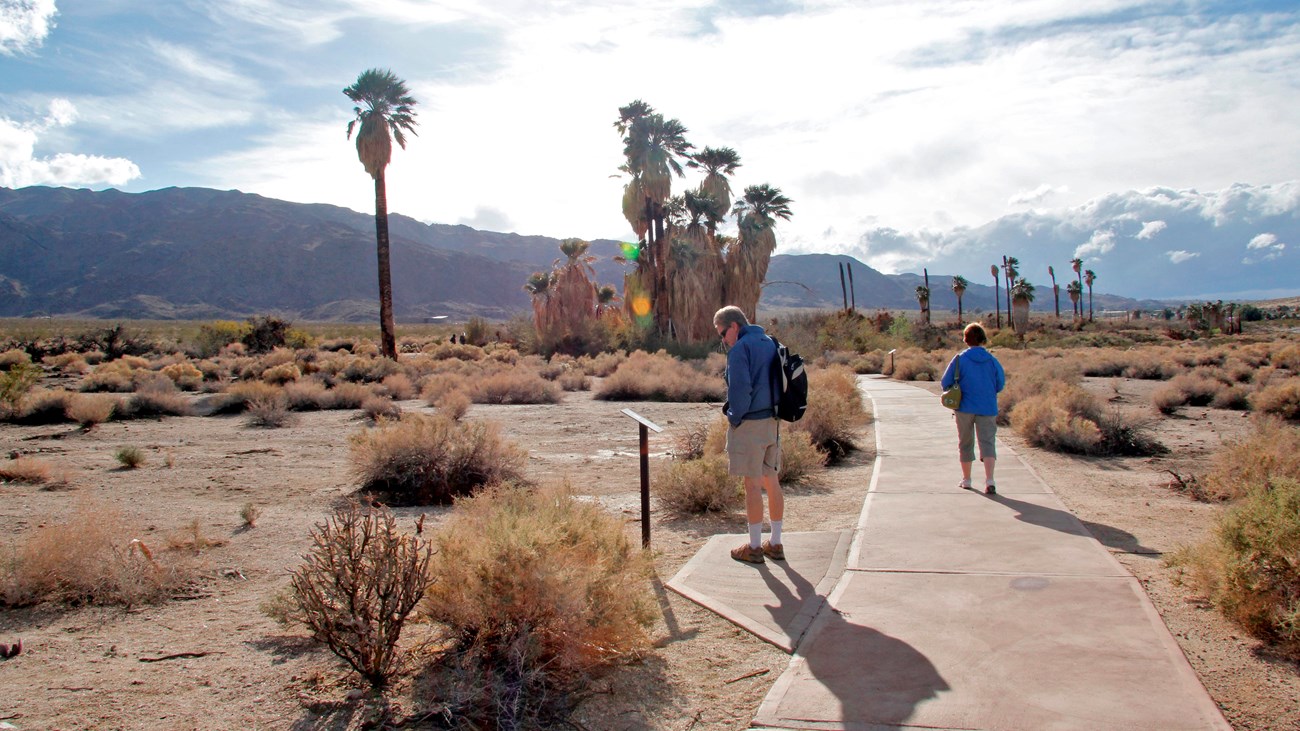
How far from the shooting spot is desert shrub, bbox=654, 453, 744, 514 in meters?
8.70

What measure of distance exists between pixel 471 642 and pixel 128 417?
17376 millimetres

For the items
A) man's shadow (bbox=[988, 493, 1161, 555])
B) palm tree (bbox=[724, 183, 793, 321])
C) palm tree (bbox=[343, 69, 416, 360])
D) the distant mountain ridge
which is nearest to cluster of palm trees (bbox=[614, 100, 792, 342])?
palm tree (bbox=[724, 183, 793, 321])

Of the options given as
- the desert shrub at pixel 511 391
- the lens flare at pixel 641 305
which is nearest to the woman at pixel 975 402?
the desert shrub at pixel 511 391

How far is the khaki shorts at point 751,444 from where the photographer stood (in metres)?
6.10

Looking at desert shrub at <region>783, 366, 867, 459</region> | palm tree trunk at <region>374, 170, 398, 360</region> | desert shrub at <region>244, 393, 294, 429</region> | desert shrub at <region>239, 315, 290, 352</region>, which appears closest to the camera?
desert shrub at <region>783, 366, 867, 459</region>

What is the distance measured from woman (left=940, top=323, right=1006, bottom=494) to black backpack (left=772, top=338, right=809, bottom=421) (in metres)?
3.05

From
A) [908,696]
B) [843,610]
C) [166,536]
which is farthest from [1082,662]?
[166,536]

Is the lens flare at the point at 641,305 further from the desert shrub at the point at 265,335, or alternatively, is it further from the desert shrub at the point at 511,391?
the desert shrub at the point at 511,391

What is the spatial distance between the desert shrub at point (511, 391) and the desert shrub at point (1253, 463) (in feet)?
54.5

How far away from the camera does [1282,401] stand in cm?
1592

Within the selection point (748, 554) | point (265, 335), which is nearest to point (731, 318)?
point (748, 554)

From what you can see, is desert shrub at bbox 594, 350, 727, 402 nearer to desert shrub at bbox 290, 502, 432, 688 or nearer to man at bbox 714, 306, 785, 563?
man at bbox 714, 306, 785, 563

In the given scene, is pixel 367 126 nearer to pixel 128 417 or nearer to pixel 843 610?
pixel 128 417

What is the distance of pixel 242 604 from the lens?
5.88 m
